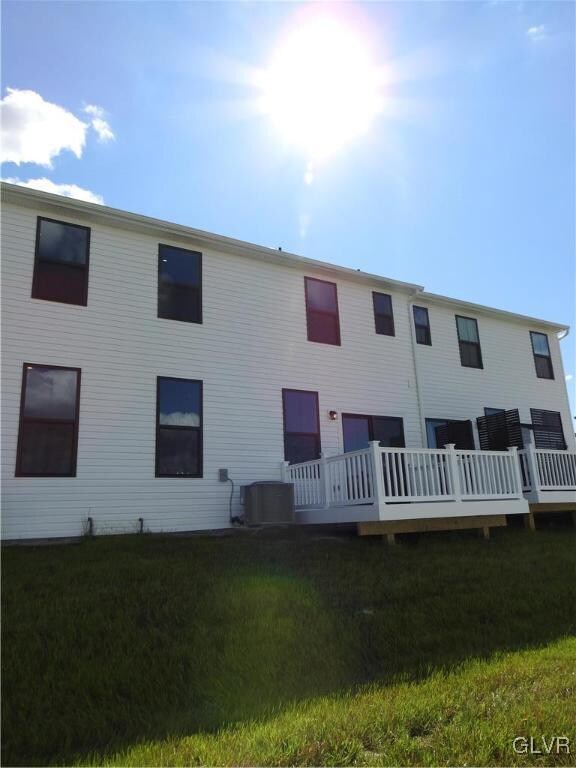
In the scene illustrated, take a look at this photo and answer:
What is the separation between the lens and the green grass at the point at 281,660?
274cm

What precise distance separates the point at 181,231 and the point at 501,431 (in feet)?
27.7

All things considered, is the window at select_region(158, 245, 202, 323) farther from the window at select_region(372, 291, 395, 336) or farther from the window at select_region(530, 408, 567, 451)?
the window at select_region(530, 408, 567, 451)

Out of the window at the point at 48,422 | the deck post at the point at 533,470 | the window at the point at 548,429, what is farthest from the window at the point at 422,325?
the window at the point at 48,422

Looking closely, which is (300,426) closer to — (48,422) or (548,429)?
(48,422)

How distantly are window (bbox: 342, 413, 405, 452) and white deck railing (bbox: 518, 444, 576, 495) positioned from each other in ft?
8.55

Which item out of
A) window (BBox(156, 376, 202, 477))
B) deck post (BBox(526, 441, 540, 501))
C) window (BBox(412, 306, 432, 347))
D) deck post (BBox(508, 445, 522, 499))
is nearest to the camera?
window (BBox(156, 376, 202, 477))

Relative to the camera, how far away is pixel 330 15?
7.03m

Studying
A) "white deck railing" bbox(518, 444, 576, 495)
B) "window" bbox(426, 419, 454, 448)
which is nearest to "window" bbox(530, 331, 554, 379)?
"window" bbox(426, 419, 454, 448)

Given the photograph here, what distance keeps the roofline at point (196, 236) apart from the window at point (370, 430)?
3323 millimetres

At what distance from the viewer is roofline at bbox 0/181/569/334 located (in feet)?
29.5

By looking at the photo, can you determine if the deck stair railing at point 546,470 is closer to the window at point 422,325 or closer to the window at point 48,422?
the window at point 422,325

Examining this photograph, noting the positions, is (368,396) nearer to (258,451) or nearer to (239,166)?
(258,451)

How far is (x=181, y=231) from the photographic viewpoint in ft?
33.9

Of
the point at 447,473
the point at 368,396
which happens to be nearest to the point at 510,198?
the point at 368,396
